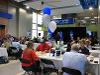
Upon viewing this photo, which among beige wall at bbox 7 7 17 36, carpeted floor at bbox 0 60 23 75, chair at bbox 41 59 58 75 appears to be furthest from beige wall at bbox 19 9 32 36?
chair at bbox 41 59 58 75

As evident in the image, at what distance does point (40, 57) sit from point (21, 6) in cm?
1367

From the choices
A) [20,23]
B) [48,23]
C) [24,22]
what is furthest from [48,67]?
[24,22]

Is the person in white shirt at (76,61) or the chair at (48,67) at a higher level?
the person in white shirt at (76,61)

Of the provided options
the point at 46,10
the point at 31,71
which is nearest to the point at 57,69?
the point at 31,71

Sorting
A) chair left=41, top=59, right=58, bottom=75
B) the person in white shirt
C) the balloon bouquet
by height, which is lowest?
chair left=41, top=59, right=58, bottom=75

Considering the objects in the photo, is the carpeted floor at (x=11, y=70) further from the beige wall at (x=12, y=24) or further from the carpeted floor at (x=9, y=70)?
the beige wall at (x=12, y=24)

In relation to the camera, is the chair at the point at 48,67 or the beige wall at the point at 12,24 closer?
the chair at the point at 48,67

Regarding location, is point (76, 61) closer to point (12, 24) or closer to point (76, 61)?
point (76, 61)

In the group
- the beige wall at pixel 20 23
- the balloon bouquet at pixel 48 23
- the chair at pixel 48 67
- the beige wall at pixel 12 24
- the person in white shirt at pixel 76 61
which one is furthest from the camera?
the beige wall at pixel 20 23

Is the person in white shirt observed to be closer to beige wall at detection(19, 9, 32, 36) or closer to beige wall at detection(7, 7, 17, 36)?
beige wall at detection(7, 7, 17, 36)

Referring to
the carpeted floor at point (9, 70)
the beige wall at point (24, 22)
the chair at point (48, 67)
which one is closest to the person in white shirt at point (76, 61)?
the chair at point (48, 67)

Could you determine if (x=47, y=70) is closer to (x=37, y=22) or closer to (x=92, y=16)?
(x=92, y=16)

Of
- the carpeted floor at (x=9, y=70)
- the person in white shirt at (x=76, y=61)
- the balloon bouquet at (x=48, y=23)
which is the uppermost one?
the balloon bouquet at (x=48, y=23)

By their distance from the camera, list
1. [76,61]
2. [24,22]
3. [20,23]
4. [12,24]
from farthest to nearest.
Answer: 1. [24,22]
2. [20,23]
3. [12,24]
4. [76,61]
